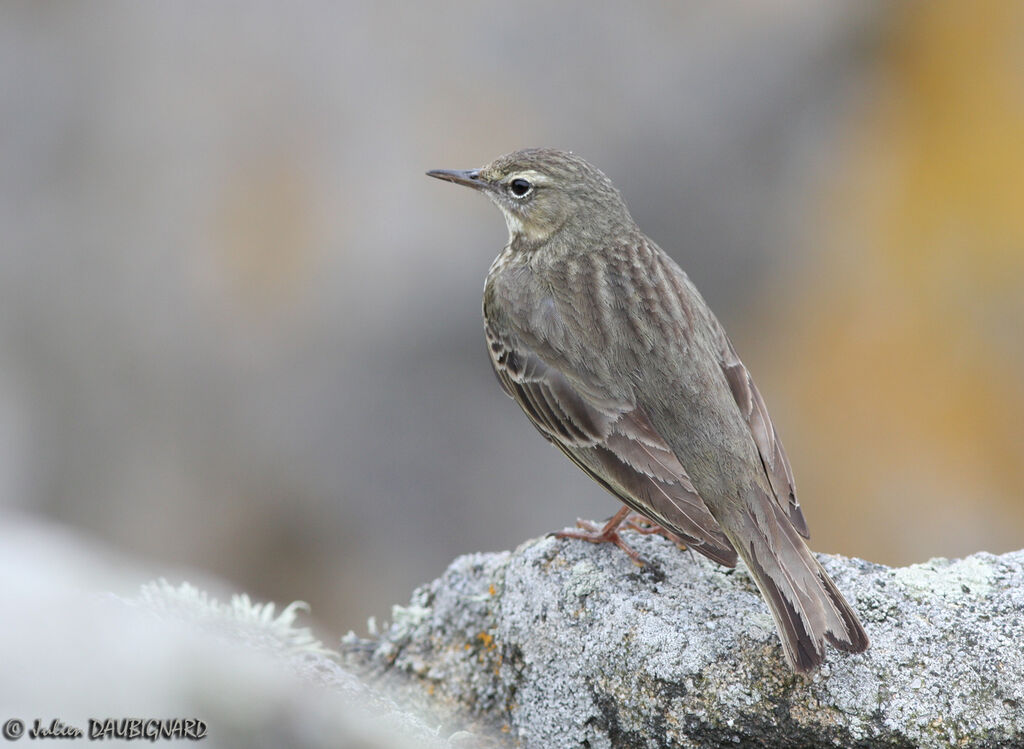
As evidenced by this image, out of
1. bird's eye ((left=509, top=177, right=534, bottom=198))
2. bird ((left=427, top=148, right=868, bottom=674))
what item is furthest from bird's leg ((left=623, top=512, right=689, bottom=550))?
bird's eye ((left=509, top=177, right=534, bottom=198))

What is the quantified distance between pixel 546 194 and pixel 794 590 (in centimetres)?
284

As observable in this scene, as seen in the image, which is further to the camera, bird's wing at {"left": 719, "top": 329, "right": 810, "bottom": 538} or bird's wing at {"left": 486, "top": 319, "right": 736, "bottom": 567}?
bird's wing at {"left": 719, "top": 329, "right": 810, "bottom": 538}

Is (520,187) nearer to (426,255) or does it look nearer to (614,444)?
(614,444)

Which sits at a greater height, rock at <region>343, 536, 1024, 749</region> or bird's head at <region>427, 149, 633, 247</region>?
bird's head at <region>427, 149, 633, 247</region>

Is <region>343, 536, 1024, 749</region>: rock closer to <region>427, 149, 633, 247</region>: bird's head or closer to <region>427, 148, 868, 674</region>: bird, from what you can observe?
<region>427, 148, 868, 674</region>: bird

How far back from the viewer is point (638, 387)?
5.15 meters

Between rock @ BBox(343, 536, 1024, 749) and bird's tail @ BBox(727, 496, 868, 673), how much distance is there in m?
0.11

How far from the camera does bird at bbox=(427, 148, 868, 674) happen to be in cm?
443

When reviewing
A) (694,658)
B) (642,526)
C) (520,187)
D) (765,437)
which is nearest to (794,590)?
(694,658)

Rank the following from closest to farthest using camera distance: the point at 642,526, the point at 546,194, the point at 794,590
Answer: the point at 794,590 < the point at 642,526 < the point at 546,194

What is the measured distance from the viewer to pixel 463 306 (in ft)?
33.5

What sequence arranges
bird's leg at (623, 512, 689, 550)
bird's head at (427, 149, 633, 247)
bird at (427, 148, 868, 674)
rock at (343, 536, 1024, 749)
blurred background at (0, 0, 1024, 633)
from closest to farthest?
rock at (343, 536, 1024, 749) → bird at (427, 148, 868, 674) → bird's leg at (623, 512, 689, 550) → bird's head at (427, 149, 633, 247) → blurred background at (0, 0, 1024, 633)

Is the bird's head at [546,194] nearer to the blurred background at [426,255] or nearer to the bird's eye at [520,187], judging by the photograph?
the bird's eye at [520,187]

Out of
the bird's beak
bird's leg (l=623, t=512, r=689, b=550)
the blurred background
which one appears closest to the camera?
bird's leg (l=623, t=512, r=689, b=550)
